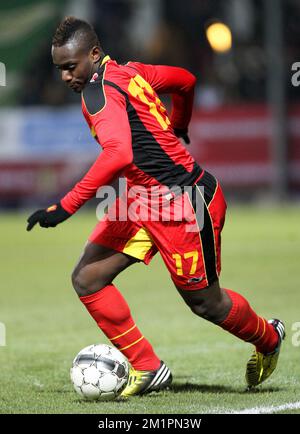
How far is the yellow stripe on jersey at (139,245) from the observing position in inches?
259

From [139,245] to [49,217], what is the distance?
0.76m

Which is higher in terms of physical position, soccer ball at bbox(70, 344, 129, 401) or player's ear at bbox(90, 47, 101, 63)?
player's ear at bbox(90, 47, 101, 63)

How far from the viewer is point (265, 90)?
21812 mm

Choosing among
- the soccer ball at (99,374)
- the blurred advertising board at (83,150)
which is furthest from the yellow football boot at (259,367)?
the blurred advertising board at (83,150)

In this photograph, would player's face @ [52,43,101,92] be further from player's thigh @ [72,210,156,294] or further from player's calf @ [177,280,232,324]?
player's calf @ [177,280,232,324]

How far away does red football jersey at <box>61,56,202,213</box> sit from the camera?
6047mm

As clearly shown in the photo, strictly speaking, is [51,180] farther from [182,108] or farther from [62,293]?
[182,108]

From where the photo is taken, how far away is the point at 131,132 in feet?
20.9

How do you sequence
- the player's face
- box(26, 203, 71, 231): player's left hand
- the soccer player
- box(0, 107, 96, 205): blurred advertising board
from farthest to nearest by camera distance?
box(0, 107, 96, 205): blurred advertising board, the player's face, the soccer player, box(26, 203, 71, 231): player's left hand

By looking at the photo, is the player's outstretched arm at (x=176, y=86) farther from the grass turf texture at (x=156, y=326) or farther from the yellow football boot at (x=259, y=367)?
the grass turf texture at (x=156, y=326)

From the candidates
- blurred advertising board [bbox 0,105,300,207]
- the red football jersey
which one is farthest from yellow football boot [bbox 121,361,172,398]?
blurred advertising board [bbox 0,105,300,207]
